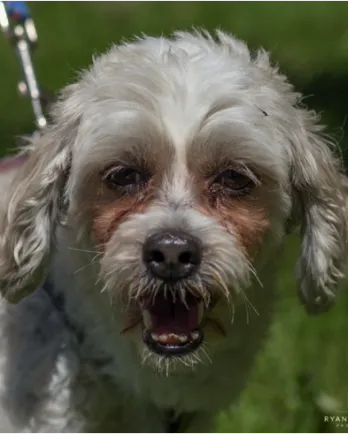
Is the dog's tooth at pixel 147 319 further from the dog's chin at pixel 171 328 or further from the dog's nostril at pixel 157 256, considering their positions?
the dog's nostril at pixel 157 256

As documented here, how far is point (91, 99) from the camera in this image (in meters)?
3.52

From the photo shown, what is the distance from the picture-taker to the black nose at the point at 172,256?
10.7 feet

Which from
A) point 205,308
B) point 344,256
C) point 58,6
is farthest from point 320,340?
point 58,6

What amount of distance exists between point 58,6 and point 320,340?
30.0 feet

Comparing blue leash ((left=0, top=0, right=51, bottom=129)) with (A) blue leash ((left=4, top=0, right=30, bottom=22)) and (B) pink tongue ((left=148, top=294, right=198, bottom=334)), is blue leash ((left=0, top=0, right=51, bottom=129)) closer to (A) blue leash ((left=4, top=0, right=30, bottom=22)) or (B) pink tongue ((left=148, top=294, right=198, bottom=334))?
(A) blue leash ((left=4, top=0, right=30, bottom=22))

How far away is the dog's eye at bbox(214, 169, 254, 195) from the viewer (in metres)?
3.48

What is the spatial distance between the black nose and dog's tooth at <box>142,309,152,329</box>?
0.59 feet

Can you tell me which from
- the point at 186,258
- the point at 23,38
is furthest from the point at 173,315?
the point at 23,38

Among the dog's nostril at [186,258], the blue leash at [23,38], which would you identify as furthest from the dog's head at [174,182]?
the blue leash at [23,38]

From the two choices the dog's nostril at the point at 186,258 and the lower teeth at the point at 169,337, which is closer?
the dog's nostril at the point at 186,258

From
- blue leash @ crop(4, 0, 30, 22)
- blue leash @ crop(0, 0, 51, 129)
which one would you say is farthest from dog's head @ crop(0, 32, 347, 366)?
blue leash @ crop(4, 0, 30, 22)

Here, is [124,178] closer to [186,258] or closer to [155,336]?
[186,258]

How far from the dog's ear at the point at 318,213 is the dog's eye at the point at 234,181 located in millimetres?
220

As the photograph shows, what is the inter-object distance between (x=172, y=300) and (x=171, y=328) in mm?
105
